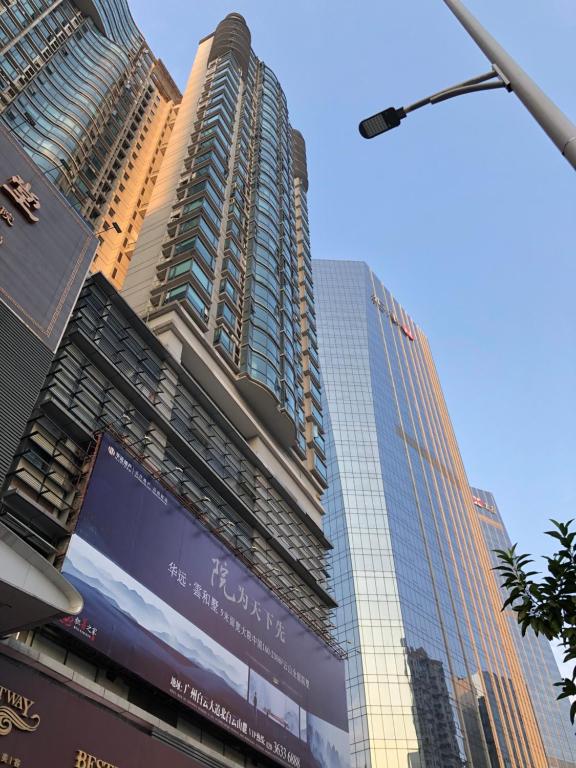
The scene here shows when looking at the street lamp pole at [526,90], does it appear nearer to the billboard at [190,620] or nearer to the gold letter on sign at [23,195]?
the billboard at [190,620]

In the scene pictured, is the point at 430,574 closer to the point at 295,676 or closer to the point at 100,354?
the point at 295,676

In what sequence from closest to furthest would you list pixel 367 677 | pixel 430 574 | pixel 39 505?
pixel 39 505
pixel 367 677
pixel 430 574

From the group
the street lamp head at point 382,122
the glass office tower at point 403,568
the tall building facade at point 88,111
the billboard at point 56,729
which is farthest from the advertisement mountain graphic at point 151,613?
the glass office tower at point 403,568

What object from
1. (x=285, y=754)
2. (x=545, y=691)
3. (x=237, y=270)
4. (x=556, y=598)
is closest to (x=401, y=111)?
(x=556, y=598)

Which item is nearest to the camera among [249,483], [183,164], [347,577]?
[249,483]

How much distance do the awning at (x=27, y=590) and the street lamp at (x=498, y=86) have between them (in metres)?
11.8

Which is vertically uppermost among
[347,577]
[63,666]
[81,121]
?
[81,121]

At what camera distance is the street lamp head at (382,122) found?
10.2m

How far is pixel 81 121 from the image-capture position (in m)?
48.6

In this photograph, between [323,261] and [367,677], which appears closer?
[367,677]

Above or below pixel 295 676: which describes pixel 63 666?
below

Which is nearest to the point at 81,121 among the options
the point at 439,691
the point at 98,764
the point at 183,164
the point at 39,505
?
the point at 183,164

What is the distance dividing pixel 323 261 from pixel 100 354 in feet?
363

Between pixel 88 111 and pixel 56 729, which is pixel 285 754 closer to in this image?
pixel 56 729
